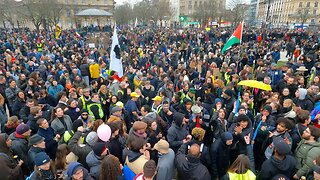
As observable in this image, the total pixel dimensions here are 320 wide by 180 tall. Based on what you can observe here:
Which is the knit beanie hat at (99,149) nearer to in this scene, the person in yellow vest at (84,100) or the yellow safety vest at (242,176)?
the yellow safety vest at (242,176)

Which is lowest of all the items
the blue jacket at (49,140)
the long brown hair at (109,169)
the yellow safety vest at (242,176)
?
the blue jacket at (49,140)

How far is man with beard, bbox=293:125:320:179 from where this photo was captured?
12.8 ft

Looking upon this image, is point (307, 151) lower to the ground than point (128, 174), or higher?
higher

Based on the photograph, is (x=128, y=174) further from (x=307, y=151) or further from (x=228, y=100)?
(x=228, y=100)

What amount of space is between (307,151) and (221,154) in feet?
4.42

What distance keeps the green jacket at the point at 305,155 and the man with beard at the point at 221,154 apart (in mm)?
1108

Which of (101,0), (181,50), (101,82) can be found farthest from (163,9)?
(101,82)

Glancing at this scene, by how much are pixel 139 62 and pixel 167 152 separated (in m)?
10.3

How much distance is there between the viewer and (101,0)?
7119 cm

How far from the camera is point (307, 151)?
13.2ft

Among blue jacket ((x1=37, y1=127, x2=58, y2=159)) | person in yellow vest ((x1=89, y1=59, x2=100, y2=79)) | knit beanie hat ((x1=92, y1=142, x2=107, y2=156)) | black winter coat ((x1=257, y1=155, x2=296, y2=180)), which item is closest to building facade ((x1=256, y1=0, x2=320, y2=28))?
person in yellow vest ((x1=89, y1=59, x2=100, y2=79))

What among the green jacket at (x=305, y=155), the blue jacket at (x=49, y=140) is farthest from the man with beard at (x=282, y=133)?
the blue jacket at (x=49, y=140)

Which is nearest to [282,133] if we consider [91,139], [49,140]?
[91,139]

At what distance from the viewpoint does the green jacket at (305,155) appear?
153 inches
